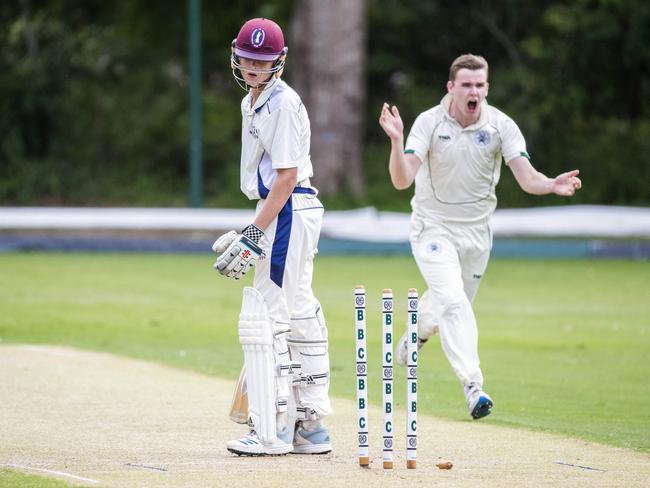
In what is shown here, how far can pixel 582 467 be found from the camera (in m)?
6.68

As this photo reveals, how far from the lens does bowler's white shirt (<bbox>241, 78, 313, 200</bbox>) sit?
263 inches

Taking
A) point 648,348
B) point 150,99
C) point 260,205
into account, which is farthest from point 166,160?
point 260,205

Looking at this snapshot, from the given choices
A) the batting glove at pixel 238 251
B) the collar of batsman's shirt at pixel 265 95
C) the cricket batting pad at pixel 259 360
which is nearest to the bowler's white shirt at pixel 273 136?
the collar of batsman's shirt at pixel 265 95

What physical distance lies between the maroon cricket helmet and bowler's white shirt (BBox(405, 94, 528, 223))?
1989 mm

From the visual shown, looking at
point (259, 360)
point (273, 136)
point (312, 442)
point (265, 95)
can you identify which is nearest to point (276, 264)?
point (259, 360)

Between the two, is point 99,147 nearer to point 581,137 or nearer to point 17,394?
point 581,137

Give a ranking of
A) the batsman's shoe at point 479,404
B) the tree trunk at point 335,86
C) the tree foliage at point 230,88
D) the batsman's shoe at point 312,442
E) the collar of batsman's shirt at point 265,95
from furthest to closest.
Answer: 1. the tree foliage at point 230,88
2. the tree trunk at point 335,86
3. the batsman's shoe at point 479,404
4. the batsman's shoe at point 312,442
5. the collar of batsman's shirt at point 265,95

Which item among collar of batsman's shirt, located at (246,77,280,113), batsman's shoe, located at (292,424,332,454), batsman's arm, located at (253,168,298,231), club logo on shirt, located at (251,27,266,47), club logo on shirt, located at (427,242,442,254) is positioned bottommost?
batsman's shoe, located at (292,424,332,454)

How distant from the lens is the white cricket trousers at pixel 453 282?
814cm

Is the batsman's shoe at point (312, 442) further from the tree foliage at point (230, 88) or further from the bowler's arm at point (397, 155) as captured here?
the tree foliage at point (230, 88)

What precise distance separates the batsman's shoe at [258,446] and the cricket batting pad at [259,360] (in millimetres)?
98

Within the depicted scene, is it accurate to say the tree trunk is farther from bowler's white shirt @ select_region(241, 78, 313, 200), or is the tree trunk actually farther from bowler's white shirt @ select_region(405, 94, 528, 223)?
bowler's white shirt @ select_region(241, 78, 313, 200)

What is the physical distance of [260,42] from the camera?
6680mm

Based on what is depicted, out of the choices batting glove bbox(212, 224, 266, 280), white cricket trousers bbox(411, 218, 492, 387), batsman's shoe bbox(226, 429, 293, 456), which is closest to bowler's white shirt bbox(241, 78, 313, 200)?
batting glove bbox(212, 224, 266, 280)
